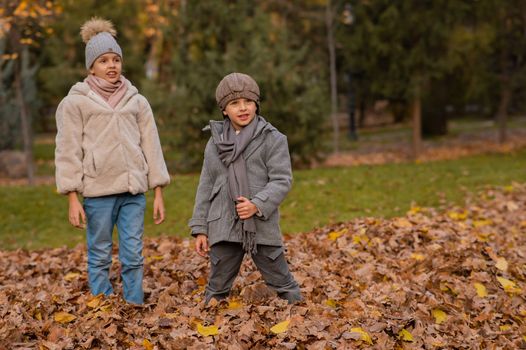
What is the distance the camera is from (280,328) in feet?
13.6

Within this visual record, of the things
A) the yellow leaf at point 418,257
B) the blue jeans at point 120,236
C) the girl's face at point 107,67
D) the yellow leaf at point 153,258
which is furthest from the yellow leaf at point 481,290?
the girl's face at point 107,67

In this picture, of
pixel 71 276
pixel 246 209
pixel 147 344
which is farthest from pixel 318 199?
pixel 147 344

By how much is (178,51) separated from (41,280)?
11.3 metres

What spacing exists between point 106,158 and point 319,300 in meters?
1.87

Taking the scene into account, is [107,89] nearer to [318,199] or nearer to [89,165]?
[89,165]

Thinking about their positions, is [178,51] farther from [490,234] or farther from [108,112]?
[108,112]

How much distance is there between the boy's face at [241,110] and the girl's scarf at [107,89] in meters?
0.96

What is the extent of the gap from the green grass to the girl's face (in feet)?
15.1

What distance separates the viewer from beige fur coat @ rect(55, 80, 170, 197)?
4754 mm

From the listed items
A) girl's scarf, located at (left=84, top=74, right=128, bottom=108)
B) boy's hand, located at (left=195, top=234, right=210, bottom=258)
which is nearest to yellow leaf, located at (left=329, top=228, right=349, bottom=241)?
boy's hand, located at (left=195, top=234, right=210, bottom=258)

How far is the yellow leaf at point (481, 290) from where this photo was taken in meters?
5.48

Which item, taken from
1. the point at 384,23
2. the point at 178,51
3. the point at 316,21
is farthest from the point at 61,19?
the point at 384,23

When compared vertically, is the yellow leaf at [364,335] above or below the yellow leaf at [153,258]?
above

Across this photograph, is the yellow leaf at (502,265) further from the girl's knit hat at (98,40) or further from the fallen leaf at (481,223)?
the girl's knit hat at (98,40)
